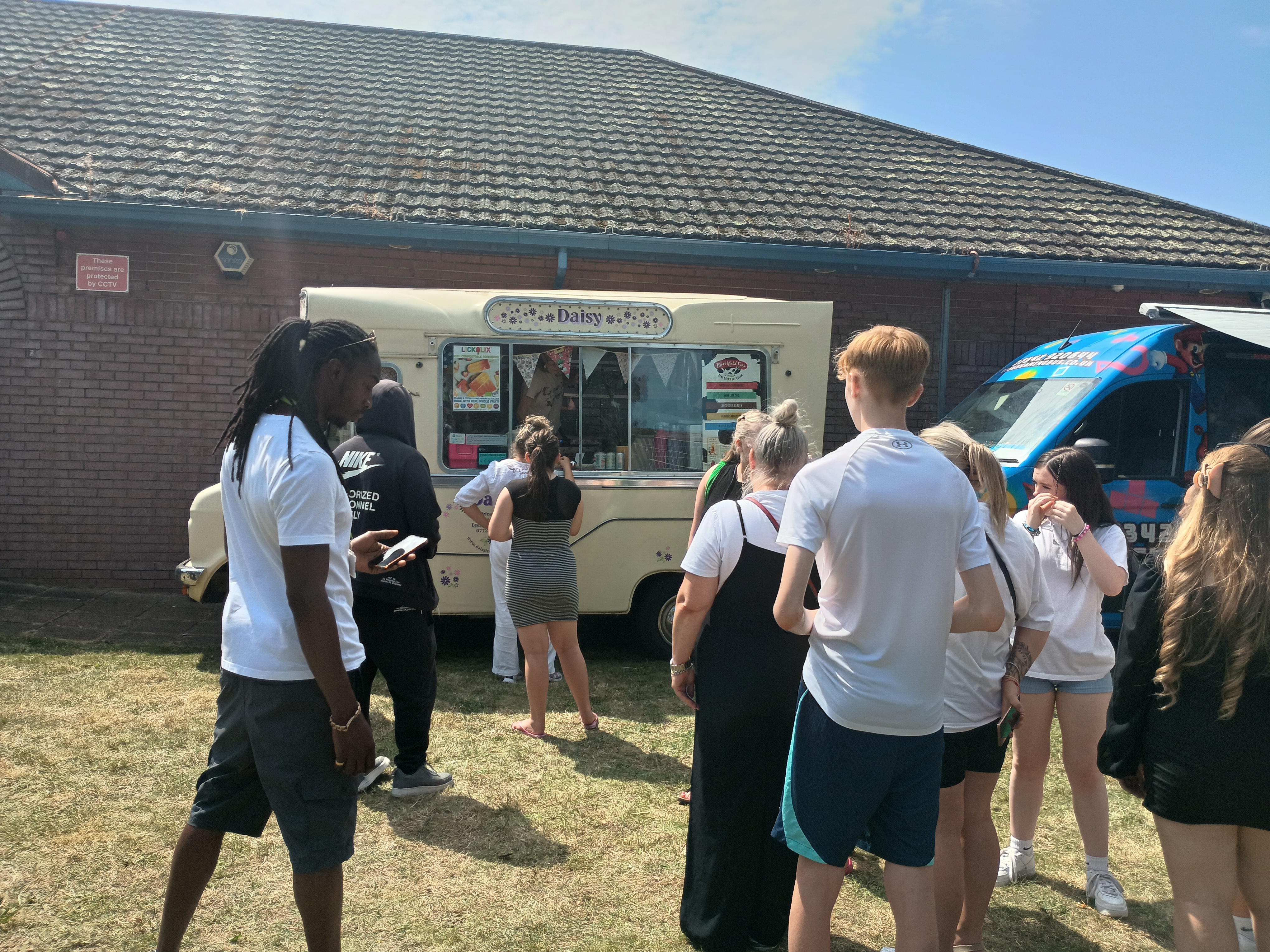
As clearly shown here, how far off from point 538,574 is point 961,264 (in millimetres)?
6350

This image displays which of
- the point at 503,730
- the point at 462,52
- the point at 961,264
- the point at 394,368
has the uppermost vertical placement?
the point at 462,52

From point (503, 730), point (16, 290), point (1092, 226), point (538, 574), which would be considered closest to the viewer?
point (538, 574)

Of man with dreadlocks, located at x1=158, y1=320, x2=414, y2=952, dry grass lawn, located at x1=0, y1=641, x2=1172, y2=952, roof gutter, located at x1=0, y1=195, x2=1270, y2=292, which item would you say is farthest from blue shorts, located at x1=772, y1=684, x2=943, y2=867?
roof gutter, located at x1=0, y1=195, x2=1270, y2=292

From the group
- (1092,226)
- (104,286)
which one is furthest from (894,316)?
(104,286)

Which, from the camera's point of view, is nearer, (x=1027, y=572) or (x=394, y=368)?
(x=1027, y=572)

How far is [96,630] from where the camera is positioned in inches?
279

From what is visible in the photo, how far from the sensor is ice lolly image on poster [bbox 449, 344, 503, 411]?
21.6ft

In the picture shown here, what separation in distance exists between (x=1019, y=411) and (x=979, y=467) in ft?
15.0

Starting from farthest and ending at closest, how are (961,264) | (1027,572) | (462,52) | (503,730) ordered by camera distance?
→ (462,52), (961,264), (503,730), (1027,572)

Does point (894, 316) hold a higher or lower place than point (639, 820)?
higher

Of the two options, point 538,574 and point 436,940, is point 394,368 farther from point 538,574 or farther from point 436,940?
point 436,940

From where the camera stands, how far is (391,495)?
14.0ft

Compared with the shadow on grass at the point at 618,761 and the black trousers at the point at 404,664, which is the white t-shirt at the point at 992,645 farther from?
the black trousers at the point at 404,664

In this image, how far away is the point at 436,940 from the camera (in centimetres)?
326
